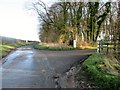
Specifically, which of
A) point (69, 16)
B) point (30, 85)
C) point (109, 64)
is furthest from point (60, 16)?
point (30, 85)

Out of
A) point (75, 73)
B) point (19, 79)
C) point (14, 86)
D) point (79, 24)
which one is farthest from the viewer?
point (79, 24)

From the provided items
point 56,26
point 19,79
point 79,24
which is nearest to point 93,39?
point 79,24

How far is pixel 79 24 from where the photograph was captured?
38.5 meters

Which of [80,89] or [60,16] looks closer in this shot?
[80,89]

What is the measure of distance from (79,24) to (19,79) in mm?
27384

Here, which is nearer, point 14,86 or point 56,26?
point 14,86

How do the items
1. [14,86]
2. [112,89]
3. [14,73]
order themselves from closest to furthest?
[112,89] < [14,86] < [14,73]

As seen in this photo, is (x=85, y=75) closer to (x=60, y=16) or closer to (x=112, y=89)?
(x=112, y=89)

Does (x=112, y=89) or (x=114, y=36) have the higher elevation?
(x=114, y=36)

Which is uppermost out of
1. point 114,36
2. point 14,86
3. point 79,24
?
point 79,24

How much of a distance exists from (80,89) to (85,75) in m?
2.44

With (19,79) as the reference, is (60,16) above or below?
above

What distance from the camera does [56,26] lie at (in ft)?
131

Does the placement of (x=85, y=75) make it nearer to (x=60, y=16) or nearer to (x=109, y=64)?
(x=109, y=64)
